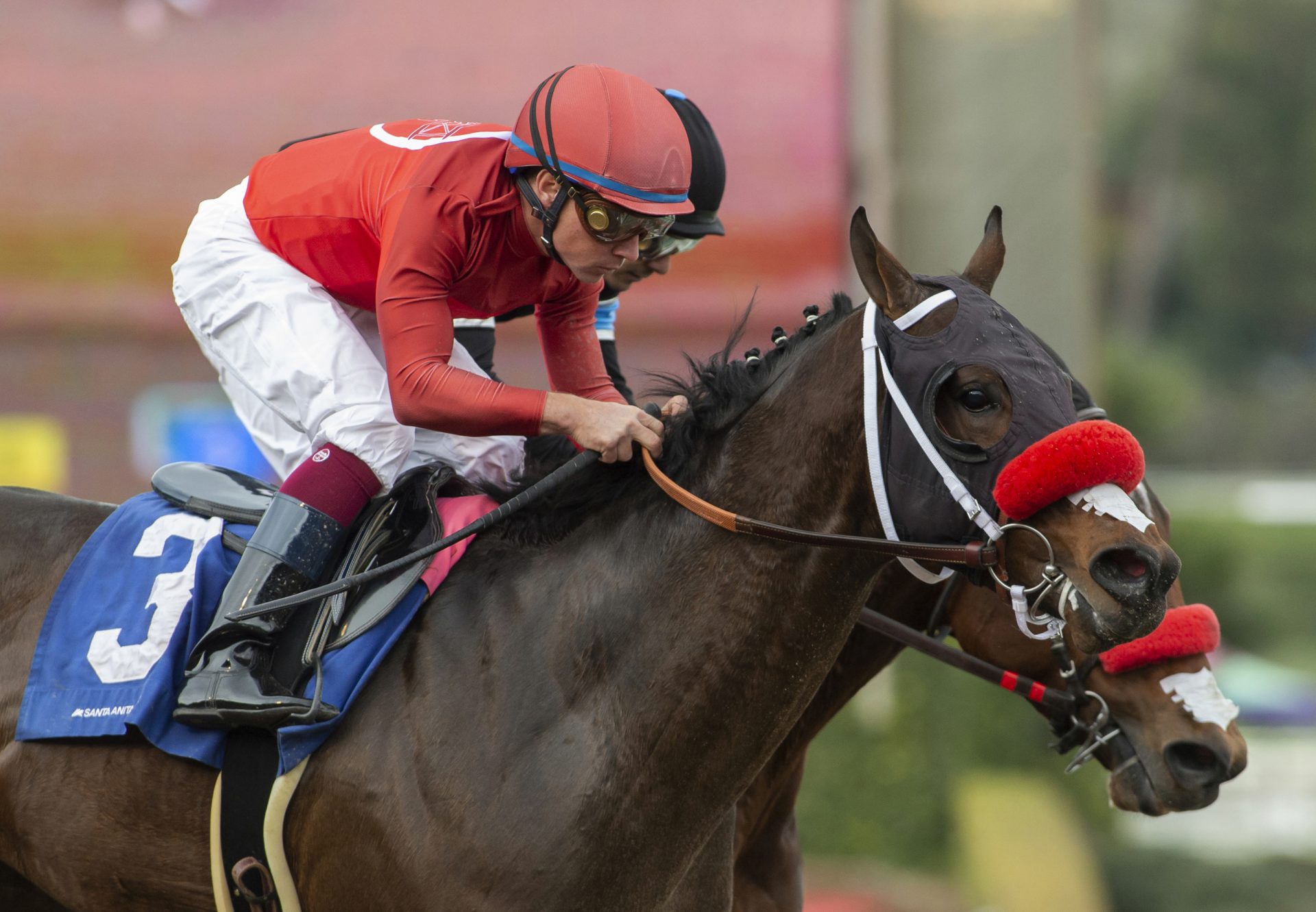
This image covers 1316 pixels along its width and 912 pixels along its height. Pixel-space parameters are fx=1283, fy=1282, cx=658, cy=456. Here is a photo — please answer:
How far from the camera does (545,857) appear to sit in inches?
87.7

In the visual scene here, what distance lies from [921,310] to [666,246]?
1.59 m

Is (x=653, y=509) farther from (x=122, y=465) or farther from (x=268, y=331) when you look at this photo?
(x=122, y=465)

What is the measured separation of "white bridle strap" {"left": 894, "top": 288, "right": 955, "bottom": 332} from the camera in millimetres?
2176

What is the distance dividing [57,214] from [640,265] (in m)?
4.81

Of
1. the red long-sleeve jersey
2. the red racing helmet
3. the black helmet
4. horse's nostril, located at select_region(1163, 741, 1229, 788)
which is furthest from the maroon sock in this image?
horse's nostril, located at select_region(1163, 741, 1229, 788)

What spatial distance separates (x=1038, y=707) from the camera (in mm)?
3164

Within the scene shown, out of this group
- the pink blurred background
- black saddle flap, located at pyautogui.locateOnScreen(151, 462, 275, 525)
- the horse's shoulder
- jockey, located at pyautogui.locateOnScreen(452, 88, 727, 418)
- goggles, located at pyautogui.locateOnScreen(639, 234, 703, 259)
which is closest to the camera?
black saddle flap, located at pyautogui.locateOnScreen(151, 462, 275, 525)

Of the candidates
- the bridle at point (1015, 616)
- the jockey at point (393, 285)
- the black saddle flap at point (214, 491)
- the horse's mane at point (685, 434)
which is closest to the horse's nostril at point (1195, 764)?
the bridle at point (1015, 616)

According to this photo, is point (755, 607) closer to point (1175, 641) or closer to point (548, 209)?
point (548, 209)

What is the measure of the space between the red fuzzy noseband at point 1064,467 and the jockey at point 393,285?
0.70 meters

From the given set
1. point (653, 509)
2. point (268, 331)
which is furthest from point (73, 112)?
point (653, 509)

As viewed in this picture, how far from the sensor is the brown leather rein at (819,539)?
6.92 feet

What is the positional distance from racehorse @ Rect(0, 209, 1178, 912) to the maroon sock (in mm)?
245

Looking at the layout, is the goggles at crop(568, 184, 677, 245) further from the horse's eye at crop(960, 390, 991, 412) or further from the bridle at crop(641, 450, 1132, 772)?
the horse's eye at crop(960, 390, 991, 412)
